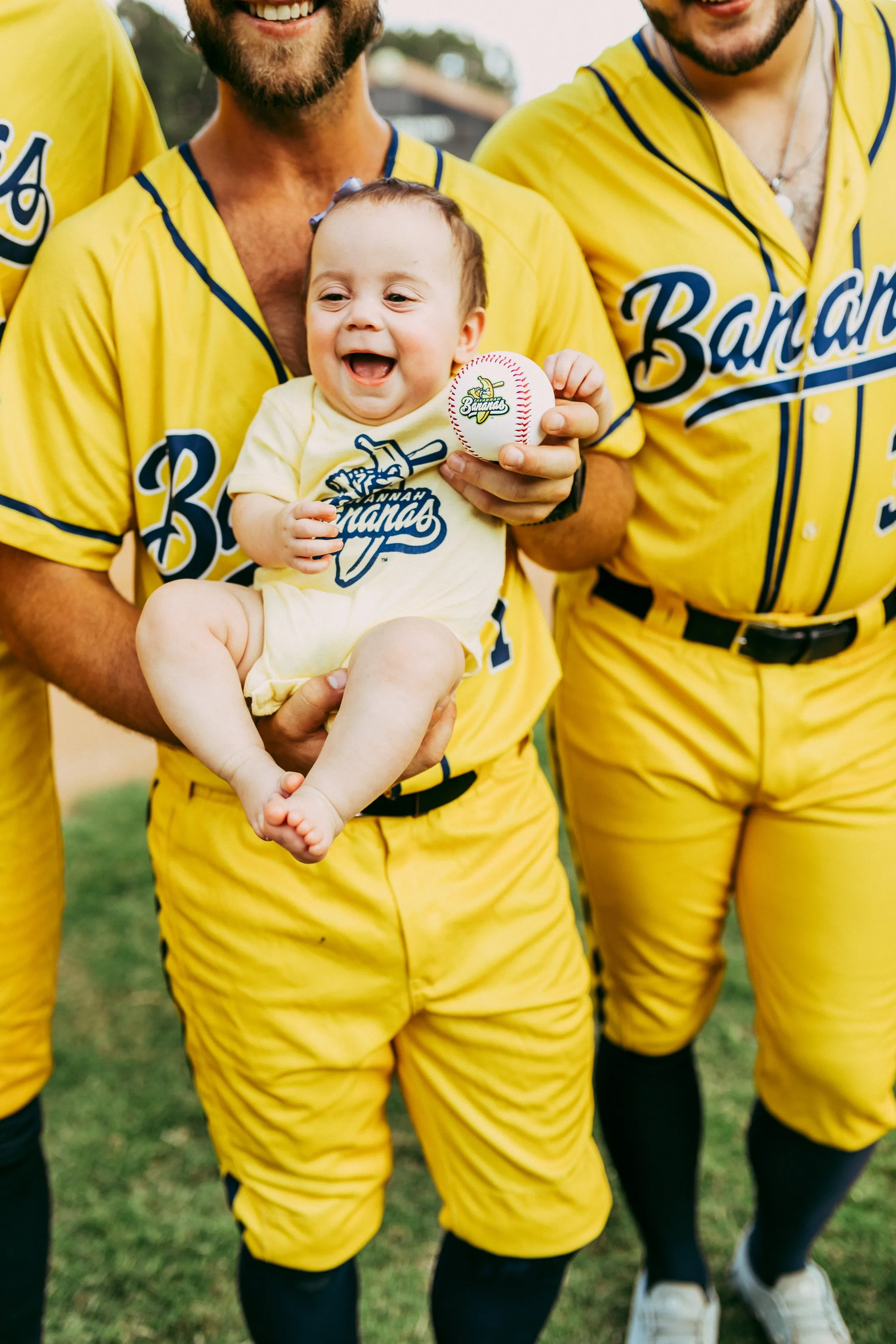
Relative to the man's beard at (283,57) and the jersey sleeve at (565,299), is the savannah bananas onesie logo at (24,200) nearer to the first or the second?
the man's beard at (283,57)

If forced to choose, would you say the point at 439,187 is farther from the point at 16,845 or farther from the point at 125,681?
the point at 16,845

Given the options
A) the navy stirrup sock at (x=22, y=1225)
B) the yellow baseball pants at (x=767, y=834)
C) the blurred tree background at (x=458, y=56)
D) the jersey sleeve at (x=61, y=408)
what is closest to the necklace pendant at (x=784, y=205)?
the yellow baseball pants at (x=767, y=834)

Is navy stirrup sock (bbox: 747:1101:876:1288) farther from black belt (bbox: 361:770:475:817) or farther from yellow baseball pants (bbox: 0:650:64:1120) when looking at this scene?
yellow baseball pants (bbox: 0:650:64:1120)

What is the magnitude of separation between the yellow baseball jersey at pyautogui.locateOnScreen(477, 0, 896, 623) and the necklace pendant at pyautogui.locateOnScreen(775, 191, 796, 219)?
2cm

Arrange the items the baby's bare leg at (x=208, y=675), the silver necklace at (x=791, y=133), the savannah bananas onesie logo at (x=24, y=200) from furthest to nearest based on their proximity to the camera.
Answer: the silver necklace at (x=791, y=133), the savannah bananas onesie logo at (x=24, y=200), the baby's bare leg at (x=208, y=675)

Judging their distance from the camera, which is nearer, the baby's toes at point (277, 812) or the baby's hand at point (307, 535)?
the baby's toes at point (277, 812)

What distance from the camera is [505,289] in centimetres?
190

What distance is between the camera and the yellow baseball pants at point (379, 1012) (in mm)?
1861

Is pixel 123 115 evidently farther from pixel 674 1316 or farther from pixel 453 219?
pixel 674 1316

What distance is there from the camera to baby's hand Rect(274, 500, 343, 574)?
1602 millimetres

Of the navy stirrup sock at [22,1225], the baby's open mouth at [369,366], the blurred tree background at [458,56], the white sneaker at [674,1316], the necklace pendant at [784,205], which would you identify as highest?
the blurred tree background at [458,56]

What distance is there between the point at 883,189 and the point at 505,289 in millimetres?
705

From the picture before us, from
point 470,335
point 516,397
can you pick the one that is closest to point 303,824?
point 516,397

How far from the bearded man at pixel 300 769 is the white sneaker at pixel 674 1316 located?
0.57m
